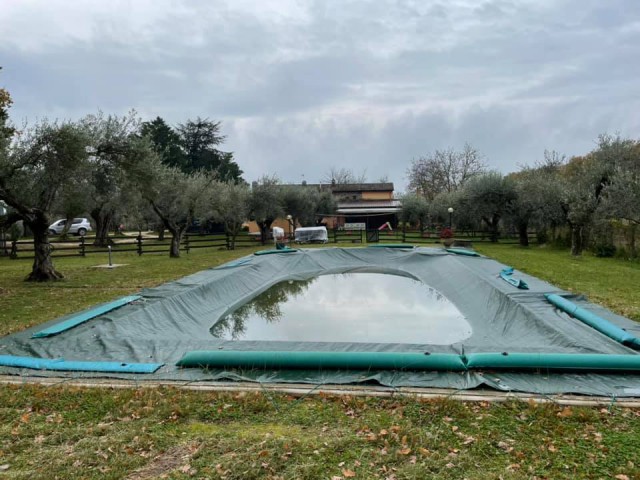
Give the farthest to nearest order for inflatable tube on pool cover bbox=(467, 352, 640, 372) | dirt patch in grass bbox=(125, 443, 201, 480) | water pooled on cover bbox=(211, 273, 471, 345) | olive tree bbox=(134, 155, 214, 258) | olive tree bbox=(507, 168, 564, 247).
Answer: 1. olive tree bbox=(507, 168, 564, 247)
2. olive tree bbox=(134, 155, 214, 258)
3. water pooled on cover bbox=(211, 273, 471, 345)
4. inflatable tube on pool cover bbox=(467, 352, 640, 372)
5. dirt patch in grass bbox=(125, 443, 201, 480)

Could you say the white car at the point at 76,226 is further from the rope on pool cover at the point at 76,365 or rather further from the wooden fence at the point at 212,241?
the rope on pool cover at the point at 76,365

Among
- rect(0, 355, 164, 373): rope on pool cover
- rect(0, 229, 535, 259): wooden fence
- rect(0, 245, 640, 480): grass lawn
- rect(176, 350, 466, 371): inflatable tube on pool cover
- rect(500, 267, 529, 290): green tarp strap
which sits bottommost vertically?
rect(0, 245, 640, 480): grass lawn

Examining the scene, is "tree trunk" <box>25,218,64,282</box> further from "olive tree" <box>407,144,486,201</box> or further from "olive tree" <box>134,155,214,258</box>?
"olive tree" <box>407,144,486,201</box>

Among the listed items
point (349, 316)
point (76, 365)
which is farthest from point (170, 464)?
point (349, 316)

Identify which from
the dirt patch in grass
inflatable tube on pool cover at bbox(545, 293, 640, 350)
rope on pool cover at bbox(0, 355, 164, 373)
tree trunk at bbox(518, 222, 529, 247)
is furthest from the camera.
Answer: tree trunk at bbox(518, 222, 529, 247)

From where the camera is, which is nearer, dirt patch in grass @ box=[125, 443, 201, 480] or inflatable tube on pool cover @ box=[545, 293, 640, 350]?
dirt patch in grass @ box=[125, 443, 201, 480]

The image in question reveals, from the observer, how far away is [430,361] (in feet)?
14.7

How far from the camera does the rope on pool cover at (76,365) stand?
473 centimetres

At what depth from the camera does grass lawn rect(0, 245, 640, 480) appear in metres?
2.90

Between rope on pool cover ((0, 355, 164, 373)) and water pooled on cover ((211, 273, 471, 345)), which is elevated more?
rope on pool cover ((0, 355, 164, 373))

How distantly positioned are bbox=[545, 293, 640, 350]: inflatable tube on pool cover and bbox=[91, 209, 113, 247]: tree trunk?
71.2 feet

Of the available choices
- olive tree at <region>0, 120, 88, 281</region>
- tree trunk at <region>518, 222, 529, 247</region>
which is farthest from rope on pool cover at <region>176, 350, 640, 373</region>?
tree trunk at <region>518, 222, 529, 247</region>

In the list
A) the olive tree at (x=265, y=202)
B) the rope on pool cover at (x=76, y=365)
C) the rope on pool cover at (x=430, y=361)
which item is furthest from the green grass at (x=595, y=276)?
the olive tree at (x=265, y=202)

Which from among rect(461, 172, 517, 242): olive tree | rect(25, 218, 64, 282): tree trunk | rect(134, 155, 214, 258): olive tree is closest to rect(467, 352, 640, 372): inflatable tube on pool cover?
rect(25, 218, 64, 282): tree trunk
